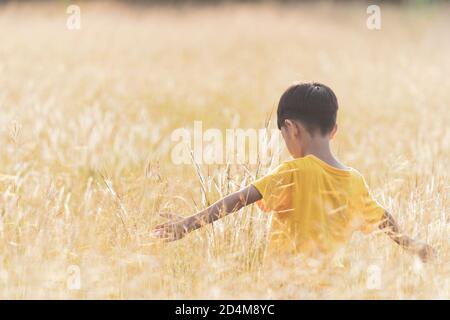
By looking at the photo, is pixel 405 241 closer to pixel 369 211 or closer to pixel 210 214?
pixel 369 211

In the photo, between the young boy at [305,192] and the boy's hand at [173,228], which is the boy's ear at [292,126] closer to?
the young boy at [305,192]

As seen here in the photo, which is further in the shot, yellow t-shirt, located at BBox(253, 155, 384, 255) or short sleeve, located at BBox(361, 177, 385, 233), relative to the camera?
short sleeve, located at BBox(361, 177, 385, 233)

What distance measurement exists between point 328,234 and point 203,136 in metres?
3.28

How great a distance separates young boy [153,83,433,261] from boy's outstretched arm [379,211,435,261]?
0.15 metres

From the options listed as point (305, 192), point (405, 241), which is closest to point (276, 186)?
point (305, 192)

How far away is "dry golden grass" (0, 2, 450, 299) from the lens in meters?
3.17

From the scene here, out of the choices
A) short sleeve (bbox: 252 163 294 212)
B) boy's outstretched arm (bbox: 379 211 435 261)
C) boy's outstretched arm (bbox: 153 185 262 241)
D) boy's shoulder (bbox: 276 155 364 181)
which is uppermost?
boy's shoulder (bbox: 276 155 364 181)

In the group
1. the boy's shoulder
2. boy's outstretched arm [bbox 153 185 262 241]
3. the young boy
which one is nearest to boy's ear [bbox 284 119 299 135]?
the young boy

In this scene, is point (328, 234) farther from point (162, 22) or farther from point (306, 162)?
point (162, 22)

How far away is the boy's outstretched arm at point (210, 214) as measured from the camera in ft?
Answer: 10.3

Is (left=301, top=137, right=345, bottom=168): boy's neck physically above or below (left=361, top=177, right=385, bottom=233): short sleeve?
above

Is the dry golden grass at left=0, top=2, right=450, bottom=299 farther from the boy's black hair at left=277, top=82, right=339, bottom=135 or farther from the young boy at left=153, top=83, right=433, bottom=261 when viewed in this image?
the boy's black hair at left=277, top=82, right=339, bottom=135

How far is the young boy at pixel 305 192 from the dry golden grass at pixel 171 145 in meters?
0.13
